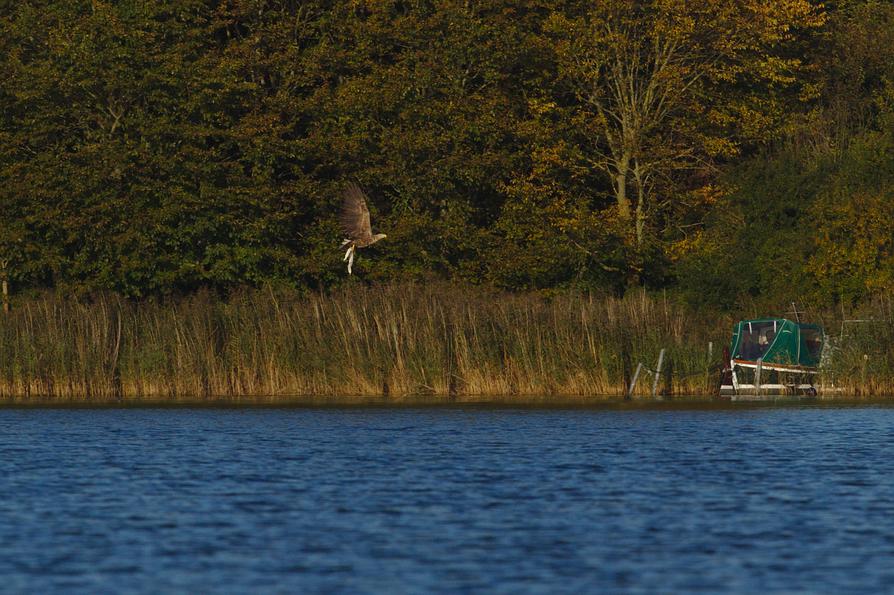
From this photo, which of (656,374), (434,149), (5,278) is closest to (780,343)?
(656,374)

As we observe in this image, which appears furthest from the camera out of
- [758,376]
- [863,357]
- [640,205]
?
[640,205]

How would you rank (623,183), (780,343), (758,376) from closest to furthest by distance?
(758,376)
(780,343)
(623,183)

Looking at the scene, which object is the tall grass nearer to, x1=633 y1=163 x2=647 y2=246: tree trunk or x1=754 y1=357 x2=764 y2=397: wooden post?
x1=754 y1=357 x2=764 y2=397: wooden post

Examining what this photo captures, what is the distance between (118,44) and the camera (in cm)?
4969

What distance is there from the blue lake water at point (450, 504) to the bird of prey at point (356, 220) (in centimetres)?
1548

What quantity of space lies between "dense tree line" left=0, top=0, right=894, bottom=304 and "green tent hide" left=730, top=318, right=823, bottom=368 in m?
7.13

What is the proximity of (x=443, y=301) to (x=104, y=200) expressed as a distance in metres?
13.3

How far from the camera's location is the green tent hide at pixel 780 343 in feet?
130

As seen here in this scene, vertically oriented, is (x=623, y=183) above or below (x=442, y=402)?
above

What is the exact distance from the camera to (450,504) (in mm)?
20719

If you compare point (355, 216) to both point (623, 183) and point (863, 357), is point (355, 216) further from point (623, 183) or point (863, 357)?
point (863, 357)

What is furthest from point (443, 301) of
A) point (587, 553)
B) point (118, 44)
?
point (587, 553)

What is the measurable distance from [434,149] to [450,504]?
101ft

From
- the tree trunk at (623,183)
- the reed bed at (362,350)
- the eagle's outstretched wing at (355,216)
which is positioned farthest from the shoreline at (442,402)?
the tree trunk at (623,183)
